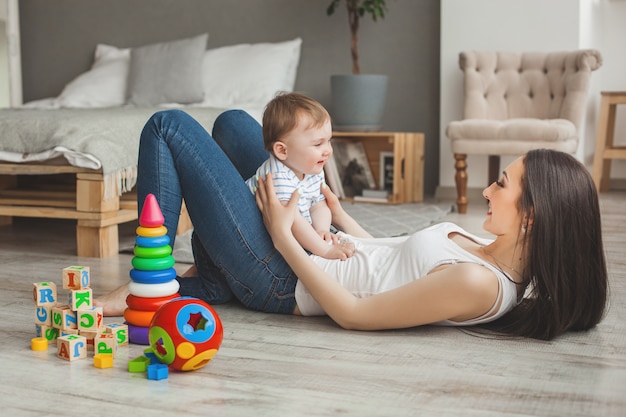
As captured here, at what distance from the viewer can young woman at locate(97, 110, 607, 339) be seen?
1.62m

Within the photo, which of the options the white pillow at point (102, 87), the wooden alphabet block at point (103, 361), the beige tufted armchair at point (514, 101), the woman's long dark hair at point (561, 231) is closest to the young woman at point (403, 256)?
the woman's long dark hair at point (561, 231)

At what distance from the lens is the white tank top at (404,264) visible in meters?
1.71

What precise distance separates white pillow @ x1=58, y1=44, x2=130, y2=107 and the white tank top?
3.48 meters

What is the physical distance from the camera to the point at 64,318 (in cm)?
170

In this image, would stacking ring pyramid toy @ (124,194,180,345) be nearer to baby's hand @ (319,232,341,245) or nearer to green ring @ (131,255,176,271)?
green ring @ (131,255,176,271)

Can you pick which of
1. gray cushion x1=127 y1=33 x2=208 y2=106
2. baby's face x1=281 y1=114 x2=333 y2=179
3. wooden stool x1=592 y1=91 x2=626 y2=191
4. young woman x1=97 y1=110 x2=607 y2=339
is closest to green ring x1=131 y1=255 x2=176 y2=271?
young woman x1=97 y1=110 x2=607 y2=339

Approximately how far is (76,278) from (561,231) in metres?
1.04

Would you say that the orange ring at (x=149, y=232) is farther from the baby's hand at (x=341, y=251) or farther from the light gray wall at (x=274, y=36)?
the light gray wall at (x=274, y=36)

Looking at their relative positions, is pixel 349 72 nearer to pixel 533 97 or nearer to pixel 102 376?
pixel 533 97

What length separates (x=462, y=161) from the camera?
13.7 feet

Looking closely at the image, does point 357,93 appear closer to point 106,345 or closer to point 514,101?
point 514,101

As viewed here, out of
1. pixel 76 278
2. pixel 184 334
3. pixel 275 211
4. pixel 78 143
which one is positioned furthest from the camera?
pixel 78 143

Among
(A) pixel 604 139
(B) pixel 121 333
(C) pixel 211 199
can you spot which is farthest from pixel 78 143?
(A) pixel 604 139

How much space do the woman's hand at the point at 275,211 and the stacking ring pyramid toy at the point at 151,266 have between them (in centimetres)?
27
